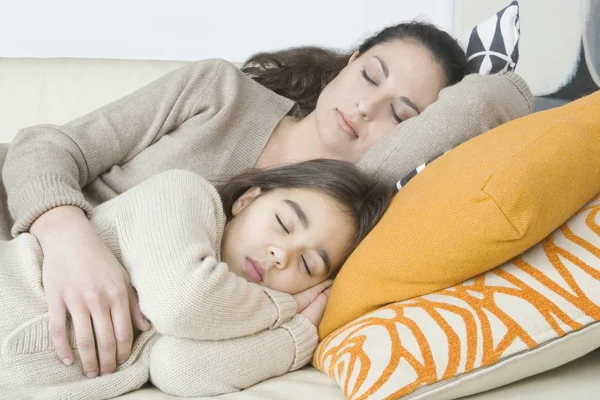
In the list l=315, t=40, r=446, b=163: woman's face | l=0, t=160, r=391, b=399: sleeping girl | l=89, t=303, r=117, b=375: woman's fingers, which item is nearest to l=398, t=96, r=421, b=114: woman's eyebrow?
l=315, t=40, r=446, b=163: woman's face

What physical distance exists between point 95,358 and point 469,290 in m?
0.58

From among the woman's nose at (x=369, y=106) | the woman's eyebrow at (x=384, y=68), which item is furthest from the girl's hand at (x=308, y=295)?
the woman's eyebrow at (x=384, y=68)

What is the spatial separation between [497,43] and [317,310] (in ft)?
2.85

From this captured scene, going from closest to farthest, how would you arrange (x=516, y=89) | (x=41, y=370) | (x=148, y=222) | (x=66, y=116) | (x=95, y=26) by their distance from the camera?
(x=41, y=370) → (x=148, y=222) → (x=516, y=89) → (x=66, y=116) → (x=95, y=26)

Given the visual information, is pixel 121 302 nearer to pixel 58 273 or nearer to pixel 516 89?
pixel 58 273

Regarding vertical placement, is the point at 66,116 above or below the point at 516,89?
below

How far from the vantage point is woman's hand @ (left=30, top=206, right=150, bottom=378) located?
1060mm

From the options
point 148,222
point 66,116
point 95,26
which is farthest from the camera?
point 95,26

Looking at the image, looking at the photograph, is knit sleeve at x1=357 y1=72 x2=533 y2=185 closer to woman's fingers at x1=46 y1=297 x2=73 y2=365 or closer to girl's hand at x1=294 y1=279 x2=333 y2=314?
girl's hand at x1=294 y1=279 x2=333 y2=314

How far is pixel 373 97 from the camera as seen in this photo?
1646 millimetres

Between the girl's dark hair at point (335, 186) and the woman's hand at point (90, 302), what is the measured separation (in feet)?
1.24

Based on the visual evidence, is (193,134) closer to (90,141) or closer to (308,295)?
(90,141)

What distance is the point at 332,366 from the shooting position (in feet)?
3.57

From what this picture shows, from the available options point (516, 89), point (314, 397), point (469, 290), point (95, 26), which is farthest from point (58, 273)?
point (95, 26)
